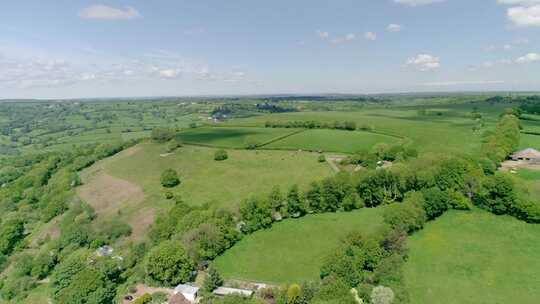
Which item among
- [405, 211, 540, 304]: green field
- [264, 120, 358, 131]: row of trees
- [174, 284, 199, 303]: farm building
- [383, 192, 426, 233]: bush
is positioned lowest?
[174, 284, 199, 303]: farm building

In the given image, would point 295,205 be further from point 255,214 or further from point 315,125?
point 315,125

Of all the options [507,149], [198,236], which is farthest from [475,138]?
[198,236]

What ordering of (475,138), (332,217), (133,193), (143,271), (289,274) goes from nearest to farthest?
(289,274), (143,271), (332,217), (133,193), (475,138)

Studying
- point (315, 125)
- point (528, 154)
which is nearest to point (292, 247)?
point (528, 154)

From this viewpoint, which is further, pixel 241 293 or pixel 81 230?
pixel 81 230

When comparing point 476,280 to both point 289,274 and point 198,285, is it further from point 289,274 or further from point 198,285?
point 198,285

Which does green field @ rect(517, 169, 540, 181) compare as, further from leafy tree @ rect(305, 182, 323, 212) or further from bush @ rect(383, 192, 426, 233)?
leafy tree @ rect(305, 182, 323, 212)

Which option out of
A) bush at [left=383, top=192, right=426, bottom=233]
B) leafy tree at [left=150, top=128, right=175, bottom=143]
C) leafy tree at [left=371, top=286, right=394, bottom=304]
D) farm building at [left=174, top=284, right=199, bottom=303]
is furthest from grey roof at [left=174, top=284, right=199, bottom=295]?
leafy tree at [left=150, top=128, right=175, bottom=143]
